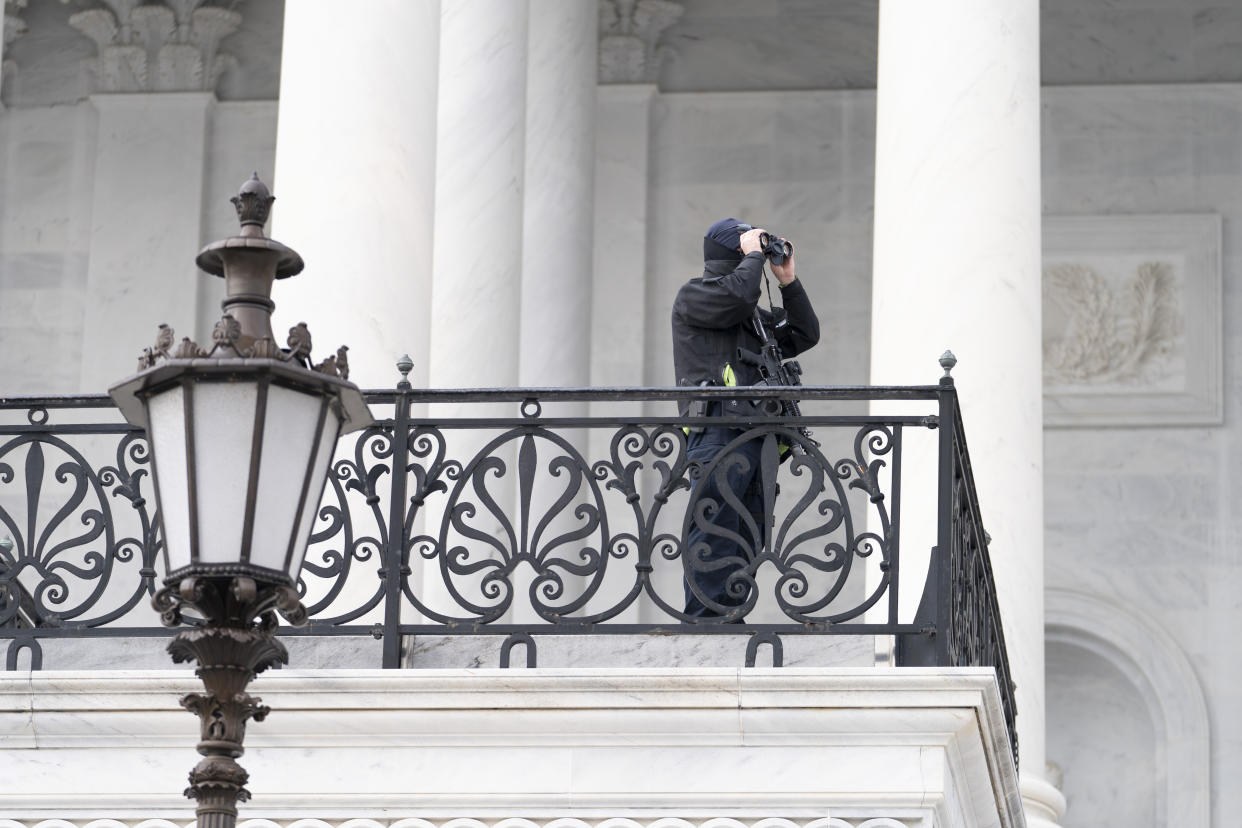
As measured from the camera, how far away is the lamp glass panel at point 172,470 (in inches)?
256

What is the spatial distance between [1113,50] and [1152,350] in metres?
2.43

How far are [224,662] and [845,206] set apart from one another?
13.9 metres

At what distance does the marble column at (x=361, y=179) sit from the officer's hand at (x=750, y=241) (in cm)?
179

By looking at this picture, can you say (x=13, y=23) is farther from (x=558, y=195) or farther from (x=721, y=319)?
(x=721, y=319)

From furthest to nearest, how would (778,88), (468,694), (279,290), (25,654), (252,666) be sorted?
(778,88) → (279,290) → (25,654) → (468,694) → (252,666)

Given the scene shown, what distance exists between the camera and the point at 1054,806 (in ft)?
38.8

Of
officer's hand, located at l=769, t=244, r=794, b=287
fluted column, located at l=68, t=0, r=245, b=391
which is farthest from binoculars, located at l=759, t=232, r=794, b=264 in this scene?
fluted column, located at l=68, t=0, r=245, b=391

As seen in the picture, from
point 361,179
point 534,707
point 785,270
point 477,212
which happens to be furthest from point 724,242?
point 477,212

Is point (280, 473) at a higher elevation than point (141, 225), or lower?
lower

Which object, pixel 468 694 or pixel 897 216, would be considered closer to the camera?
→ pixel 468 694

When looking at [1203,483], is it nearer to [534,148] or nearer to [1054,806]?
[534,148]

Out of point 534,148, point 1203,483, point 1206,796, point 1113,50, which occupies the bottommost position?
point 1206,796

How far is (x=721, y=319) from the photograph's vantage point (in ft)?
35.3

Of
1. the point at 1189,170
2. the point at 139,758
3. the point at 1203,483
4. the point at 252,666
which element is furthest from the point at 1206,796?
the point at 252,666
